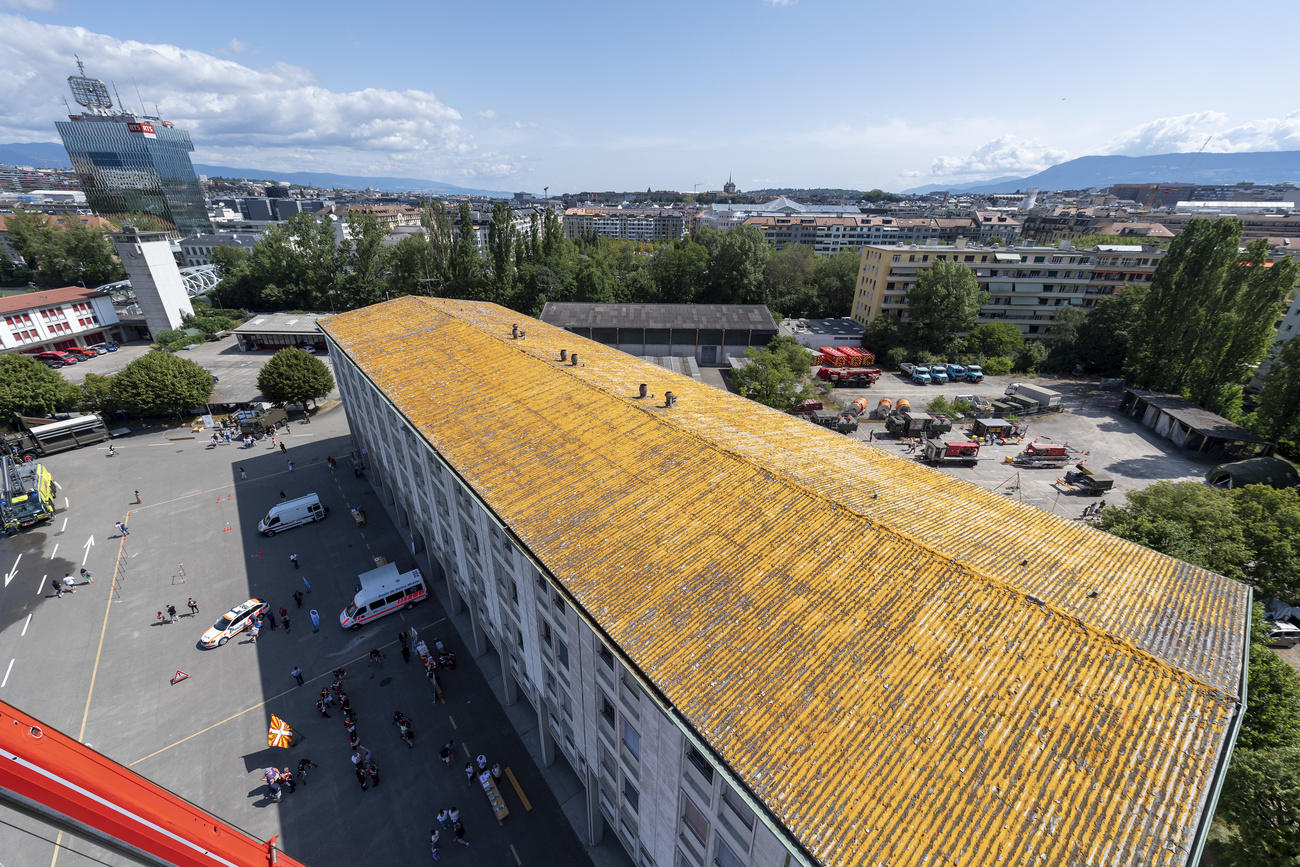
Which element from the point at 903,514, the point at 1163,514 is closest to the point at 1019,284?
A: the point at 1163,514

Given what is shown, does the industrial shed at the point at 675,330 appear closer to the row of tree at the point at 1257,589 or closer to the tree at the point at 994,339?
the tree at the point at 994,339

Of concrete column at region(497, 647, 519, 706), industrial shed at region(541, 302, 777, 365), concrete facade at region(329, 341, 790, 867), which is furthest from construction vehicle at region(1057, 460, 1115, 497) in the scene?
concrete column at region(497, 647, 519, 706)

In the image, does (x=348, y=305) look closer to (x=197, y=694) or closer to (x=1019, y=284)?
(x=197, y=694)

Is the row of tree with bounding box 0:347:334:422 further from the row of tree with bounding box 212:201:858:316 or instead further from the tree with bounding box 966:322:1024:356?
the tree with bounding box 966:322:1024:356

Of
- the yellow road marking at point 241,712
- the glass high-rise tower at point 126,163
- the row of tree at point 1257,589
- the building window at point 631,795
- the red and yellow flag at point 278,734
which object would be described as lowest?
the yellow road marking at point 241,712

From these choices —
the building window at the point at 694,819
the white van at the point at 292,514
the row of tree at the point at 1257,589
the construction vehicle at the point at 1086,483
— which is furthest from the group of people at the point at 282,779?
the construction vehicle at the point at 1086,483

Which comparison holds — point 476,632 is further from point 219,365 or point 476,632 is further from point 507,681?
point 219,365

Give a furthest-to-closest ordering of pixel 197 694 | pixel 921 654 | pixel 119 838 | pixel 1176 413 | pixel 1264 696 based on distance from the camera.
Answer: pixel 1176 413 < pixel 197 694 < pixel 1264 696 < pixel 921 654 < pixel 119 838
